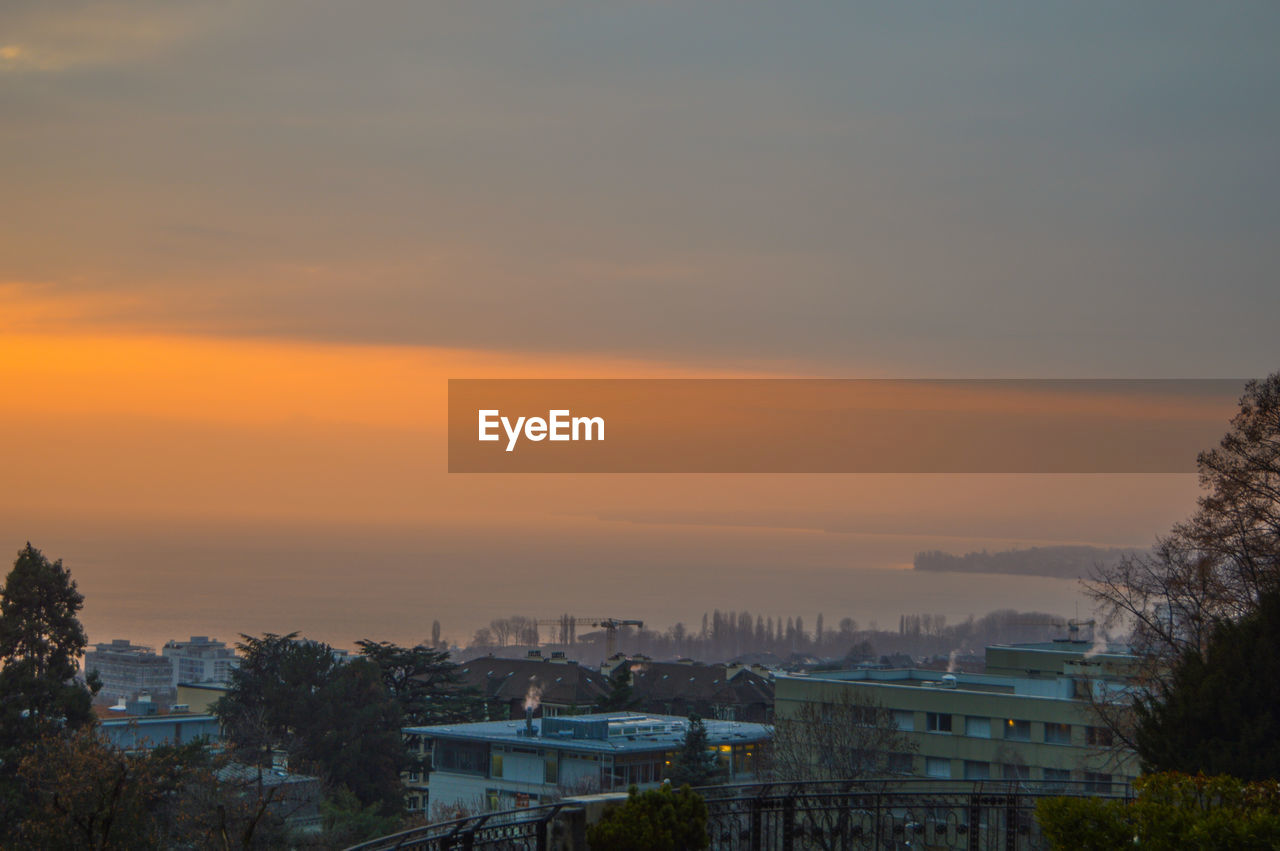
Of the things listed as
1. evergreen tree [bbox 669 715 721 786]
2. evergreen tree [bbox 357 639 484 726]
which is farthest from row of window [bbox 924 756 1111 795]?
evergreen tree [bbox 357 639 484 726]

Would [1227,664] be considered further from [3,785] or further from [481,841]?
[3,785]

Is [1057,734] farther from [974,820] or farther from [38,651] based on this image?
[974,820]

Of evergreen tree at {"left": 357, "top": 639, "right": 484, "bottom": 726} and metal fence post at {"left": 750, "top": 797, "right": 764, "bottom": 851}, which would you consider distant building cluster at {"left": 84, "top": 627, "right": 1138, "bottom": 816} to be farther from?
metal fence post at {"left": 750, "top": 797, "right": 764, "bottom": 851}

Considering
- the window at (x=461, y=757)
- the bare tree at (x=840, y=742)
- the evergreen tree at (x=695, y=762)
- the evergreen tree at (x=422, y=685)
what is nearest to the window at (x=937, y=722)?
the bare tree at (x=840, y=742)

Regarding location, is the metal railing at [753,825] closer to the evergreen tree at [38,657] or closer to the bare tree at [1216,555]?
the bare tree at [1216,555]

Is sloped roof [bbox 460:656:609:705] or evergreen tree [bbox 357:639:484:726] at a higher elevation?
evergreen tree [bbox 357:639:484:726]

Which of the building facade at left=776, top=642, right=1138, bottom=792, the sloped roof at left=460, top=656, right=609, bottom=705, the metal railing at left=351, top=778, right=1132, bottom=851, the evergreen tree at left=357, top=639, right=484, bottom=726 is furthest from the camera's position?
the sloped roof at left=460, top=656, right=609, bottom=705
